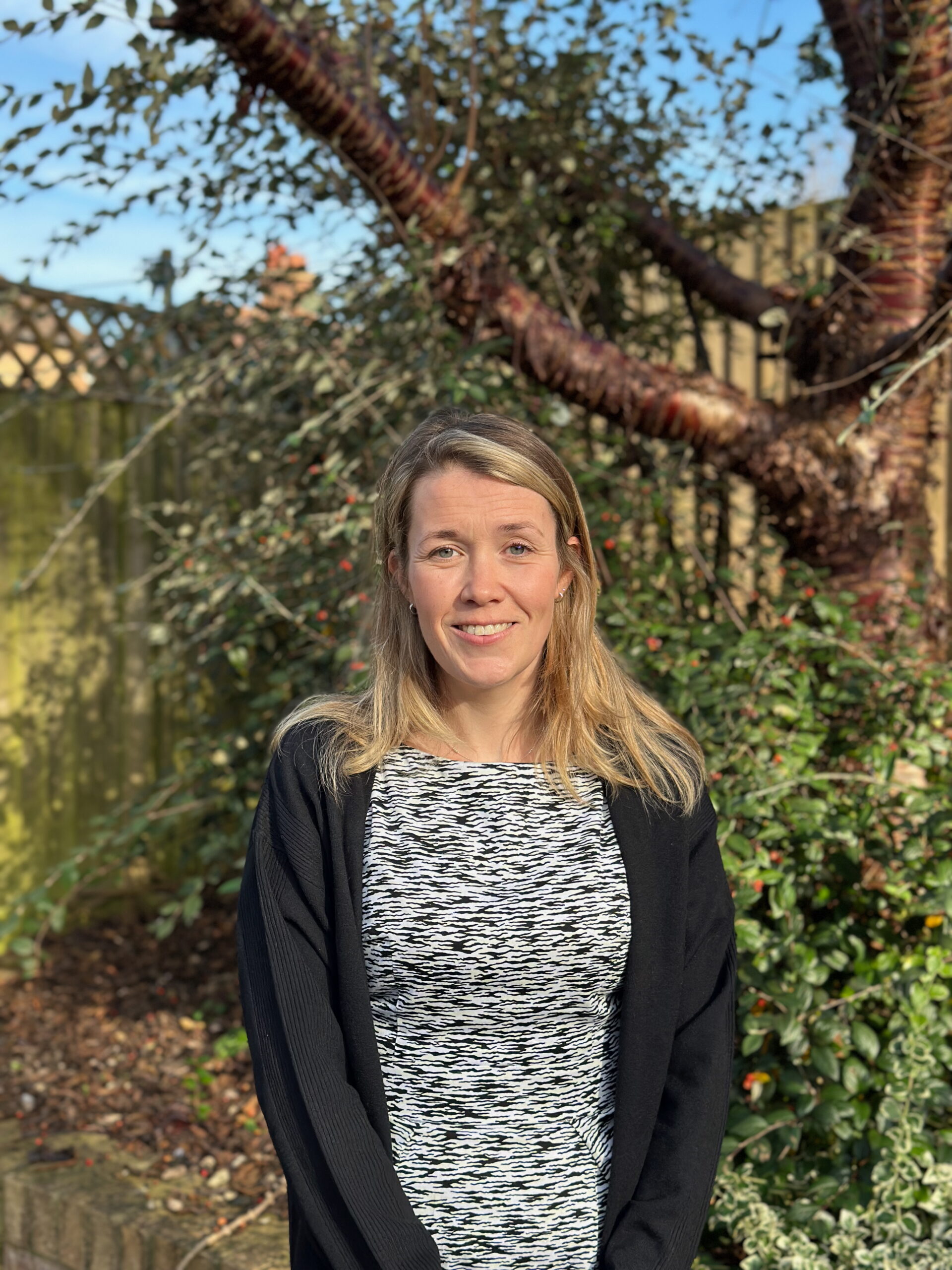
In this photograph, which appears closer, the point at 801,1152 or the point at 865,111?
the point at 801,1152

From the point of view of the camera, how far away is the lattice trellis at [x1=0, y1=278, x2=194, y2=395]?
3.97m

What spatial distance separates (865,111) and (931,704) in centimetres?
172

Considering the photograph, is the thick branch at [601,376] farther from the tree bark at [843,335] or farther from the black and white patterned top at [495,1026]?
the black and white patterned top at [495,1026]

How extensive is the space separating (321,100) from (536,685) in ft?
5.55

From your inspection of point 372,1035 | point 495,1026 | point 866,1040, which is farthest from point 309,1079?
point 866,1040

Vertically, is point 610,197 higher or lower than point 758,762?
higher

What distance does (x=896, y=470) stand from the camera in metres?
3.05

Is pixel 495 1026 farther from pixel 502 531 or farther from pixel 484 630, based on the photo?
pixel 502 531

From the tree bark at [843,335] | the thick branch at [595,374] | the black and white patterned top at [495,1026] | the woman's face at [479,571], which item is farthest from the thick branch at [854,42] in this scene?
the black and white patterned top at [495,1026]

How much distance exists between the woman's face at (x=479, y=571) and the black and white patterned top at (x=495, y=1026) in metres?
0.25

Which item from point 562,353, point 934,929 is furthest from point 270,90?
point 934,929

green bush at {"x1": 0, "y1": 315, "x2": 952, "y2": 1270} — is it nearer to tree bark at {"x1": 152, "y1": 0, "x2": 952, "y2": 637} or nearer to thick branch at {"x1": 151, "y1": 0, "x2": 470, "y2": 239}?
tree bark at {"x1": 152, "y1": 0, "x2": 952, "y2": 637}

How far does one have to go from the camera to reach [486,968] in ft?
4.84

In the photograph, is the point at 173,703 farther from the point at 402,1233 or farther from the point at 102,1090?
the point at 402,1233
